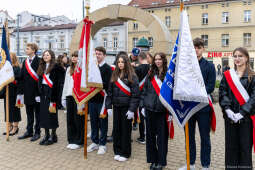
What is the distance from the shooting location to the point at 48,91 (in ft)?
17.1

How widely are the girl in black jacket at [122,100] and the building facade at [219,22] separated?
3149cm

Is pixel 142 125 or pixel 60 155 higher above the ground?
pixel 142 125

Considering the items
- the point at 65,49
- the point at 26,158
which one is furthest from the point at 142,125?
the point at 65,49

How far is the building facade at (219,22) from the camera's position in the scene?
110 ft

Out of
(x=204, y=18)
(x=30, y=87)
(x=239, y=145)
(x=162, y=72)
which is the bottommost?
(x=239, y=145)

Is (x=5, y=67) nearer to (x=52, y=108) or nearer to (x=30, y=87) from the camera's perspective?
(x=30, y=87)

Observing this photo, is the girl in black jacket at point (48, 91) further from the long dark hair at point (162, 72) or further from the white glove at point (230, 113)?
the white glove at point (230, 113)

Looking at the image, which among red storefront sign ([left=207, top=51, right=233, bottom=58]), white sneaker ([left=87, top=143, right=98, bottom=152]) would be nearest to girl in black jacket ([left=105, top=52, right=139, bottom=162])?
white sneaker ([left=87, top=143, right=98, bottom=152])

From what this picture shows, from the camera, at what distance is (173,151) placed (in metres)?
4.90

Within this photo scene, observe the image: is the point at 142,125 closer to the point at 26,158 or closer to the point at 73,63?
the point at 73,63

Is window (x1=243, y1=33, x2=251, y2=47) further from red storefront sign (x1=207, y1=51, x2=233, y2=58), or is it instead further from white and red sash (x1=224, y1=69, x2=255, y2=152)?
white and red sash (x1=224, y1=69, x2=255, y2=152)

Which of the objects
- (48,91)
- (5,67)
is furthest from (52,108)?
(5,67)

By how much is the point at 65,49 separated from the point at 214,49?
2720 cm

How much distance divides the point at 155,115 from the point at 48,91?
8.27 feet
